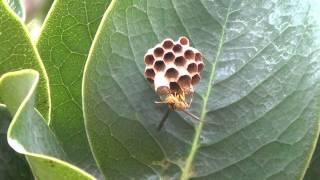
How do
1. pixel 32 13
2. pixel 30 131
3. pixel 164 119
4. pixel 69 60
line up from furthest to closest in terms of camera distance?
pixel 32 13, pixel 69 60, pixel 164 119, pixel 30 131

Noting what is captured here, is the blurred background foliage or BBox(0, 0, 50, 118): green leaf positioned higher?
the blurred background foliage

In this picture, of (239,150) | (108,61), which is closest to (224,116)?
(239,150)

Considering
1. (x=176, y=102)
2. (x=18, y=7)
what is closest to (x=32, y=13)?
(x=18, y=7)

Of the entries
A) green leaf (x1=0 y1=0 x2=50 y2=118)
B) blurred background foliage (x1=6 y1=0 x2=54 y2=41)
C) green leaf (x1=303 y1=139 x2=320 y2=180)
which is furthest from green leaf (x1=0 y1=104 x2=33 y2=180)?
green leaf (x1=303 y1=139 x2=320 y2=180)

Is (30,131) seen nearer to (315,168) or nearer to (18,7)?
(18,7)

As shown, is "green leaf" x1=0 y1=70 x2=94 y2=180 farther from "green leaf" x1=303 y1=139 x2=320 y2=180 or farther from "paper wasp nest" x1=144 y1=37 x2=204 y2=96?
"green leaf" x1=303 y1=139 x2=320 y2=180
